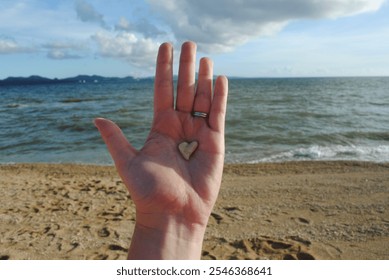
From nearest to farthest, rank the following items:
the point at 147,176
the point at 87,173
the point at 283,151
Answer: the point at 147,176
the point at 87,173
the point at 283,151

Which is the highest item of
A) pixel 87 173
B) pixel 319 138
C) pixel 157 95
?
pixel 157 95

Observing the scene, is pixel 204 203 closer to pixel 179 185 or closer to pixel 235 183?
pixel 179 185

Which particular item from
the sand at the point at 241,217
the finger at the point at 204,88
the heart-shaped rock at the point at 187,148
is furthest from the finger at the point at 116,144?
the sand at the point at 241,217

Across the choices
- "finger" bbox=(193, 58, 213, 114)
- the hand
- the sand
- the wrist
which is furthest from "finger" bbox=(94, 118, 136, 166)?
the sand

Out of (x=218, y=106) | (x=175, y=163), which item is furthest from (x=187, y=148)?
(x=218, y=106)

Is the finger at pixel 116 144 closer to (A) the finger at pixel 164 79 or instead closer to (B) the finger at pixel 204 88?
(A) the finger at pixel 164 79

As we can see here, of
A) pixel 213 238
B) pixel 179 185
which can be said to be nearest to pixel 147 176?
pixel 179 185

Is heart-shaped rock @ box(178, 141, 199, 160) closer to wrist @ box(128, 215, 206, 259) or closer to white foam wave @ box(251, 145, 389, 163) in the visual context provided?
wrist @ box(128, 215, 206, 259)

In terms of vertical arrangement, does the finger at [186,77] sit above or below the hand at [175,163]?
above
